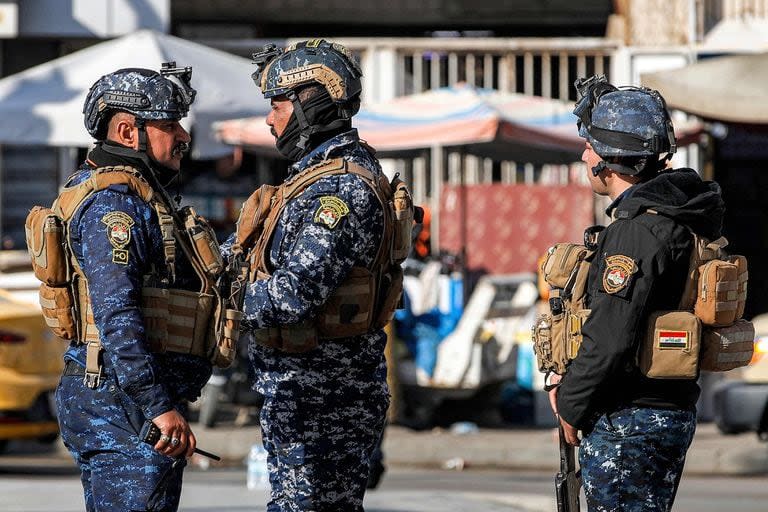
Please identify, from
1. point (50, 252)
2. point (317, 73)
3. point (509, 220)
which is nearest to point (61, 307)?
point (50, 252)

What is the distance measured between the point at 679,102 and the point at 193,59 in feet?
12.8

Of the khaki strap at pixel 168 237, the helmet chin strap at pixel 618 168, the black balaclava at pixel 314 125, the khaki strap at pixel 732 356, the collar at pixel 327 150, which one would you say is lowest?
the khaki strap at pixel 732 356

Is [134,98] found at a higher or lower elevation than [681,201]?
higher

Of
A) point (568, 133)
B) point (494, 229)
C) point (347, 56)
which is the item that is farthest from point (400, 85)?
point (347, 56)

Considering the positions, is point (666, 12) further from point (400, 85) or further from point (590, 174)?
point (590, 174)

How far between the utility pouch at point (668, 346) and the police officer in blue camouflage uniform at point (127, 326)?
140 cm

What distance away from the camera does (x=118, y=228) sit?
4.90 meters

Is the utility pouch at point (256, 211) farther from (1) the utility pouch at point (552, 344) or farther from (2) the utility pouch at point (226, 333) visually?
(1) the utility pouch at point (552, 344)

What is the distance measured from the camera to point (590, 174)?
535cm

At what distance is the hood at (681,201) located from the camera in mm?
4965

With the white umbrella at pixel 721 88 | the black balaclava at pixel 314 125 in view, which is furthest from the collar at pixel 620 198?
the white umbrella at pixel 721 88

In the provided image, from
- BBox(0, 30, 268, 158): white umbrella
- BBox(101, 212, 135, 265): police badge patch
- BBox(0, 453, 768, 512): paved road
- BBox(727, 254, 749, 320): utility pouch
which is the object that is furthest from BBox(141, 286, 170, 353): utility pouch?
BBox(0, 30, 268, 158): white umbrella

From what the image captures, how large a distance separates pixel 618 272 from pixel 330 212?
0.93 meters

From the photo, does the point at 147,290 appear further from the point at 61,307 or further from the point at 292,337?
the point at 292,337
